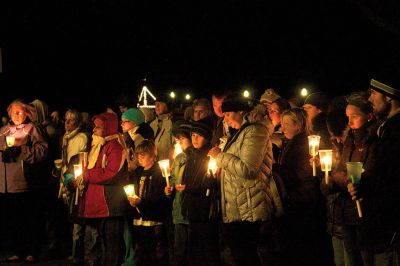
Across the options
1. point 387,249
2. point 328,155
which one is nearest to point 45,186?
point 328,155

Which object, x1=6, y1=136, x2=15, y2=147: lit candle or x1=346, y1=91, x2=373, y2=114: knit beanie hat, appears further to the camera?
x1=6, y1=136, x2=15, y2=147: lit candle

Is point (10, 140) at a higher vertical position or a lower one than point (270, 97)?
lower

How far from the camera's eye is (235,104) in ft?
22.0

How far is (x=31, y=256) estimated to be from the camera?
31.7 feet

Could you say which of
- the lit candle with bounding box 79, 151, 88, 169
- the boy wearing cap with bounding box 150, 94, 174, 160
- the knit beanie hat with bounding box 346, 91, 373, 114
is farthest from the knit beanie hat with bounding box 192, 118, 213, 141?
the boy wearing cap with bounding box 150, 94, 174, 160

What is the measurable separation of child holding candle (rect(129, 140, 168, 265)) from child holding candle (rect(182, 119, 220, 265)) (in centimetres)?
53

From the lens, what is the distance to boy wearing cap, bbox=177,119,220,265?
7.43m

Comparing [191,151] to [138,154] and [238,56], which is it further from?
[238,56]

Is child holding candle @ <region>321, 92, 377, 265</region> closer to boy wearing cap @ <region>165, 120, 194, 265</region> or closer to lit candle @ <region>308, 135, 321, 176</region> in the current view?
lit candle @ <region>308, 135, 321, 176</region>

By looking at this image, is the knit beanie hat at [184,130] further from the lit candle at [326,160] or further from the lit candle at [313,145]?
the lit candle at [326,160]

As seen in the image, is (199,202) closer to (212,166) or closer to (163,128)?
(212,166)

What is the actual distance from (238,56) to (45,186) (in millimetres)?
23219

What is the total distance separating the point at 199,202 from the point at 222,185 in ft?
2.57

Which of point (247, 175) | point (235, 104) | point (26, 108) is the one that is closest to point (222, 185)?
point (247, 175)
